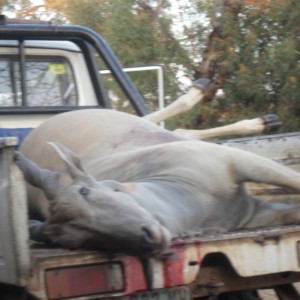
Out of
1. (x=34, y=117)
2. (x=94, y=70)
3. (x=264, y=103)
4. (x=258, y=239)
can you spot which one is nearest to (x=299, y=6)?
(x=264, y=103)

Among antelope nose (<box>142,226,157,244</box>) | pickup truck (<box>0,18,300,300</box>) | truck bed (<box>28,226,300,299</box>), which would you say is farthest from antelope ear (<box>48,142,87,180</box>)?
antelope nose (<box>142,226,157,244</box>)

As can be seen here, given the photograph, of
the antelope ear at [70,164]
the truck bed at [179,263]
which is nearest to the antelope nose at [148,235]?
the truck bed at [179,263]

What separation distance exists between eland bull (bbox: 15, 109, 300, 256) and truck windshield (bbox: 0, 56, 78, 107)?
110 centimetres

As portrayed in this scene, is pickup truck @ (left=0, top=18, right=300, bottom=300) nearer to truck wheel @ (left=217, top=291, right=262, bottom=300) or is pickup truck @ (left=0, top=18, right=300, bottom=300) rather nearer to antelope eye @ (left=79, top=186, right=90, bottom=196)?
truck wheel @ (left=217, top=291, right=262, bottom=300)

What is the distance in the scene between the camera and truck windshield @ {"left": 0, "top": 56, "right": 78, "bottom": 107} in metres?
6.56

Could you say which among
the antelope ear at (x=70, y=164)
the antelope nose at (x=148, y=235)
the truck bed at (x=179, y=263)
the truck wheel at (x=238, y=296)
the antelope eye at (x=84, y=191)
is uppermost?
the antelope ear at (x=70, y=164)

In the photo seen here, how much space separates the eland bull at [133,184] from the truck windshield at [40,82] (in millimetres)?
1098

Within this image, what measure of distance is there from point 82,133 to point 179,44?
265 inches

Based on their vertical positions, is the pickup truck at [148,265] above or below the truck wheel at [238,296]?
above

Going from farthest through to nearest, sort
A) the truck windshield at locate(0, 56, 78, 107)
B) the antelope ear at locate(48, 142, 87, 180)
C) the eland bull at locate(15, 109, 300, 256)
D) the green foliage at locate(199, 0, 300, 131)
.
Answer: the green foliage at locate(199, 0, 300, 131), the truck windshield at locate(0, 56, 78, 107), the antelope ear at locate(48, 142, 87, 180), the eland bull at locate(15, 109, 300, 256)

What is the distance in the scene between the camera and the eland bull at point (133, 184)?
3.87 meters

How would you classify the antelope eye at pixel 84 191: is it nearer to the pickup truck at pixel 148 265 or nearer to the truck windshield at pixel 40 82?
the pickup truck at pixel 148 265

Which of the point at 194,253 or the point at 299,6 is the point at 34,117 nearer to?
the point at 194,253

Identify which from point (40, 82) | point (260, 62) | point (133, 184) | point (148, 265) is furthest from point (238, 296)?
A: point (260, 62)
